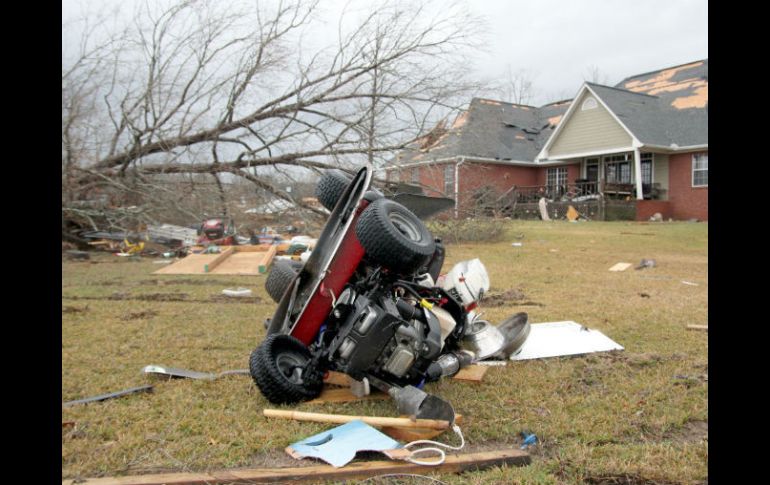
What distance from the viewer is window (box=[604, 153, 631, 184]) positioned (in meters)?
23.4

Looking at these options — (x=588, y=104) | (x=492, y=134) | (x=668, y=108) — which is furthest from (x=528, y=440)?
(x=668, y=108)

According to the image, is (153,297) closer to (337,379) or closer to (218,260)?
(218,260)

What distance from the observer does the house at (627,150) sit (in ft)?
69.3

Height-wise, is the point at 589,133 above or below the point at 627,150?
above

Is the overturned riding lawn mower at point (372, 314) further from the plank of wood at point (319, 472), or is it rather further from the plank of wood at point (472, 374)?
the plank of wood at point (319, 472)

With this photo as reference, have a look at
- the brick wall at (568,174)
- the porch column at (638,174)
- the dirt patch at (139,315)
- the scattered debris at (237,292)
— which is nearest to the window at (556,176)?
the brick wall at (568,174)

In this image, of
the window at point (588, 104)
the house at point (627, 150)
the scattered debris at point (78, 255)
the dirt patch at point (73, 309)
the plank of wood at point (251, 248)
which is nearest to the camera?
the dirt patch at point (73, 309)

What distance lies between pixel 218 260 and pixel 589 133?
17355 mm

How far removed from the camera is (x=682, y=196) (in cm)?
2145

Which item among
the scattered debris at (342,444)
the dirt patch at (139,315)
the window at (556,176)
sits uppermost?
the window at (556,176)

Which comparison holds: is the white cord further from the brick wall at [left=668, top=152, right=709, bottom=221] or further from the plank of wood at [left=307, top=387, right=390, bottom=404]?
the brick wall at [left=668, top=152, right=709, bottom=221]

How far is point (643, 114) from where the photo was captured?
73.8 ft

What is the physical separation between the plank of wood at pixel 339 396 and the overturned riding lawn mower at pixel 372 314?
0.06 meters
